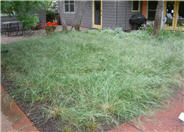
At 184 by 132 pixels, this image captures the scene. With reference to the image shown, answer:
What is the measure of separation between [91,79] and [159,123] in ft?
4.14

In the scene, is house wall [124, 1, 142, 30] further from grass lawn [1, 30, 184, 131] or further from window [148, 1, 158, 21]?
grass lawn [1, 30, 184, 131]

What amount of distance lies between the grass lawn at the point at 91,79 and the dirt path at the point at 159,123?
129 mm

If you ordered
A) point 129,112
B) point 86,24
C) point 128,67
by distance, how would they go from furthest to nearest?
point 86,24, point 128,67, point 129,112

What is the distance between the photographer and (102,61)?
156 inches

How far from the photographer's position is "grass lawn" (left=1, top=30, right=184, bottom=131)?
2.41 metres

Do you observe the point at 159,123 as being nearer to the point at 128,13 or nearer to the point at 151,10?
the point at 128,13

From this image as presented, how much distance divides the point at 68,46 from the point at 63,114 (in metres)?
2.78

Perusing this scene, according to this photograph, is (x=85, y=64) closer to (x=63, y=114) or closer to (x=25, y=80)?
(x=25, y=80)

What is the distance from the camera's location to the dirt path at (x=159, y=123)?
7.14 feet

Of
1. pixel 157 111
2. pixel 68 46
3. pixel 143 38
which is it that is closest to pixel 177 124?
pixel 157 111

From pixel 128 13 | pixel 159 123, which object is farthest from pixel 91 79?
pixel 128 13

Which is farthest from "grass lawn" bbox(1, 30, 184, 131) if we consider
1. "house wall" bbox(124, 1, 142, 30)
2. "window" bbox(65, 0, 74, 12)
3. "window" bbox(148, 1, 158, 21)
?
"window" bbox(65, 0, 74, 12)

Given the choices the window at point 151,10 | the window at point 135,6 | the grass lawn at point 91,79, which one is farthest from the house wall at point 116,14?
the grass lawn at point 91,79

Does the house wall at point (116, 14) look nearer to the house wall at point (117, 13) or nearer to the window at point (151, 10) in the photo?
the house wall at point (117, 13)
